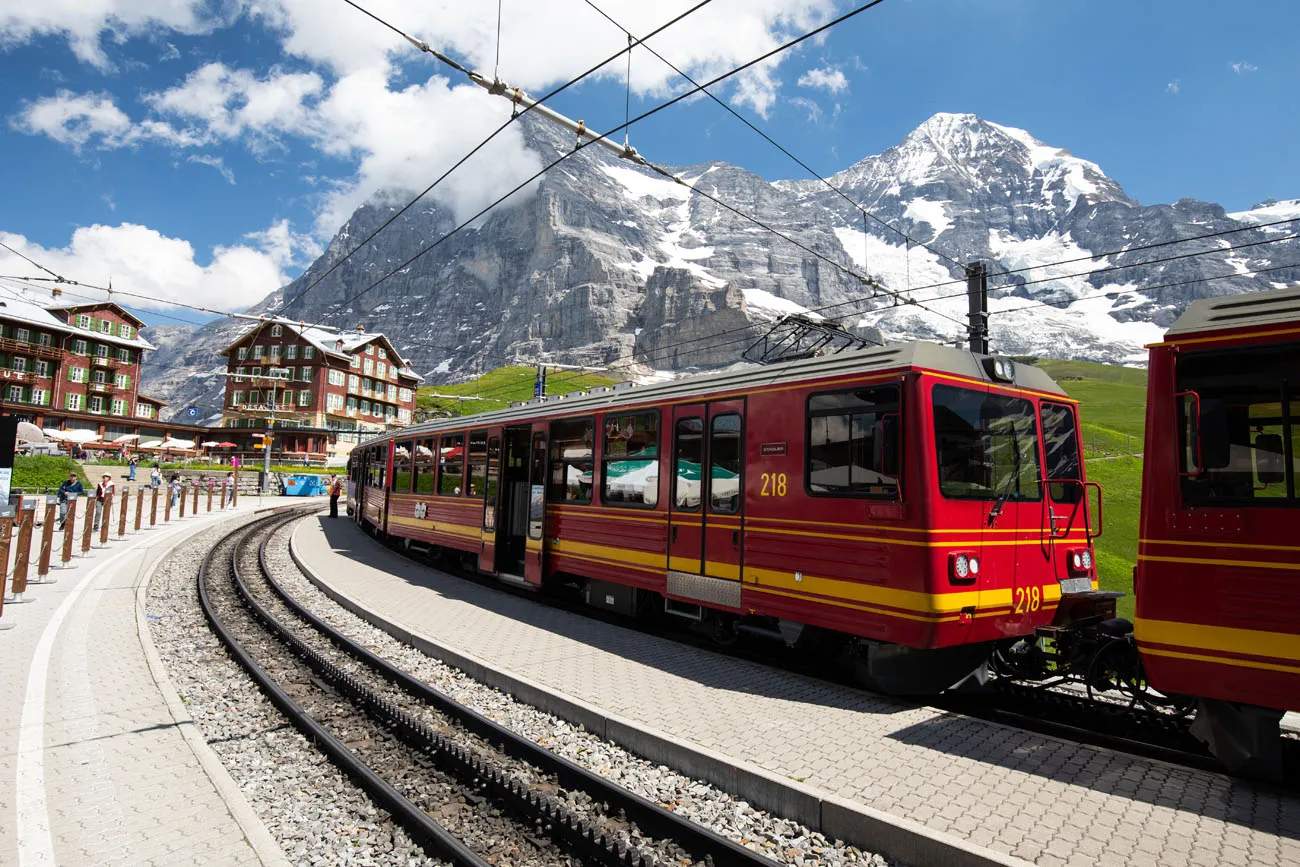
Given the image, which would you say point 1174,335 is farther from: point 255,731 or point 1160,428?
point 255,731

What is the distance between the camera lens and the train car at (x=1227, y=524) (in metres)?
4.53

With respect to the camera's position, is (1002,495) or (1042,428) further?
(1042,428)

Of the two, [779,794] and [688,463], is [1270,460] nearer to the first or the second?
[779,794]

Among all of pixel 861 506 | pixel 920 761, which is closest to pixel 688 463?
pixel 861 506

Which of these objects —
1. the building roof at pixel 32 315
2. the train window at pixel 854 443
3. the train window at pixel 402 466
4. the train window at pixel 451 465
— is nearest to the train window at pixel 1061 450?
the train window at pixel 854 443

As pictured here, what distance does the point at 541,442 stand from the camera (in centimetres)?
1262

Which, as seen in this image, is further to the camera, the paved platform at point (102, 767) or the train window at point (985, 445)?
the train window at point (985, 445)

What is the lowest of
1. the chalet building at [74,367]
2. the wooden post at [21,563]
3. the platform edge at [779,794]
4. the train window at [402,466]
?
the platform edge at [779,794]

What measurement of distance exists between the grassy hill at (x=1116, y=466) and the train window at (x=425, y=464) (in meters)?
12.9

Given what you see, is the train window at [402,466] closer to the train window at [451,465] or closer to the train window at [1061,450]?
the train window at [451,465]

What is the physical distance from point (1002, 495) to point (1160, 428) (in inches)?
86.7

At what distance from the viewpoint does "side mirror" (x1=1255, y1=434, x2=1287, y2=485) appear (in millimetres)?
4594

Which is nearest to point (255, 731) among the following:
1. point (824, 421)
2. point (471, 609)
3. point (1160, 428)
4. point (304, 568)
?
point (471, 609)

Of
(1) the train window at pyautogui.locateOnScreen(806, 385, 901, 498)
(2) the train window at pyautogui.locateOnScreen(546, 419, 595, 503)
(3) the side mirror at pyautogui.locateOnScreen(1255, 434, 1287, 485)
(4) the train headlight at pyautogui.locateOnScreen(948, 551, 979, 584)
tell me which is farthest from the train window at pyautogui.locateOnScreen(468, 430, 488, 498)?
(3) the side mirror at pyautogui.locateOnScreen(1255, 434, 1287, 485)
